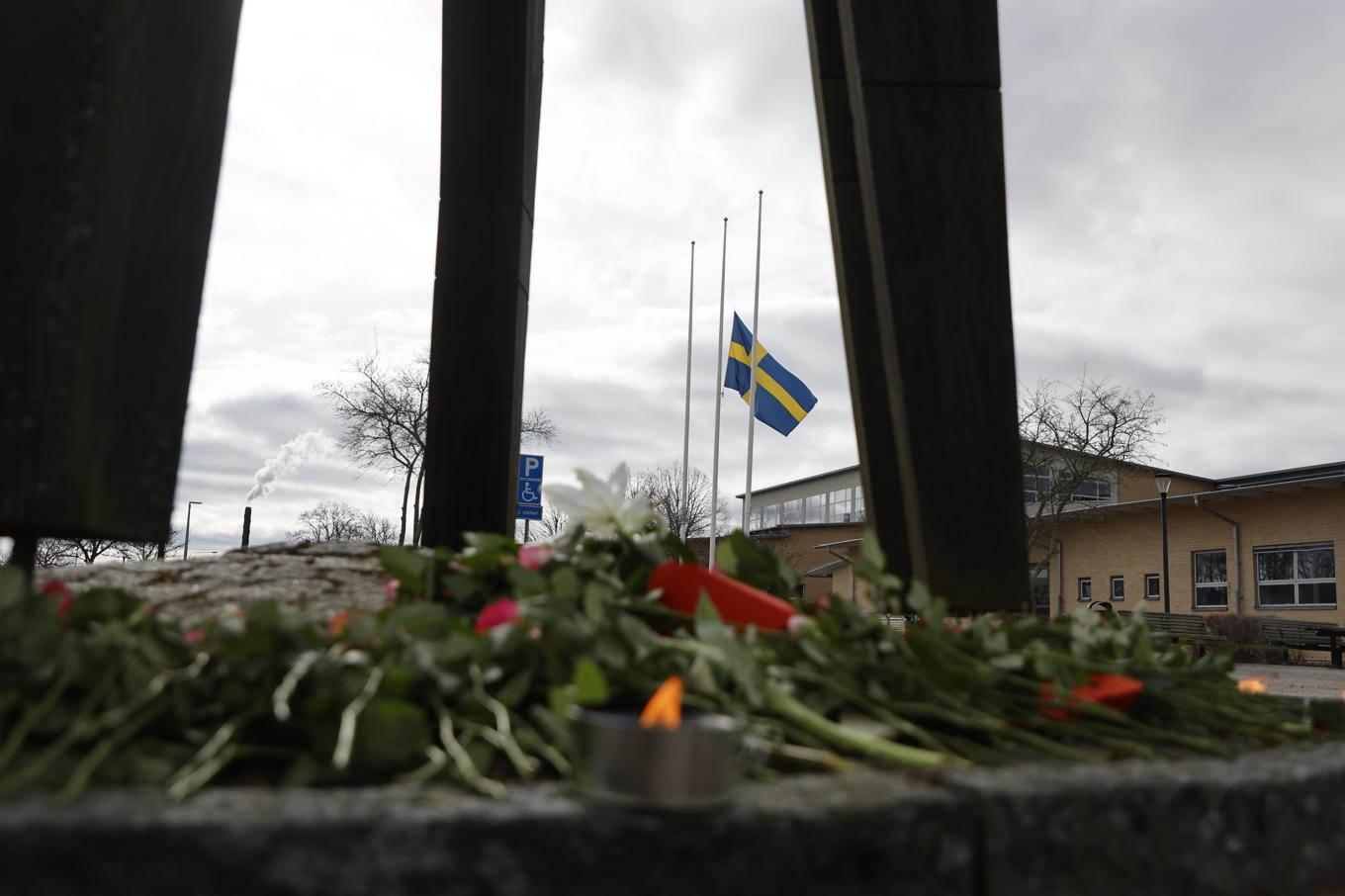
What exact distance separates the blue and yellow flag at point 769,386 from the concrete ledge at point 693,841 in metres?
20.4

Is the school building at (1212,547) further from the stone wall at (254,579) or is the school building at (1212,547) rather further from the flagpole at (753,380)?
the stone wall at (254,579)

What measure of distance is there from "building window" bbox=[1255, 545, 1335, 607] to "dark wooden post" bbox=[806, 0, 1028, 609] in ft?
90.8

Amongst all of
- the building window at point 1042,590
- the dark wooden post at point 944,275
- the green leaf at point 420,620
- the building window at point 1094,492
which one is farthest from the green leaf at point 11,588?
the building window at point 1094,492

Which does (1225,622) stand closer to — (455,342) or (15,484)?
(455,342)

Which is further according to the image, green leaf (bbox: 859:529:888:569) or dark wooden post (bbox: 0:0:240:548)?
green leaf (bbox: 859:529:888:569)

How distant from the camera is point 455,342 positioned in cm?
471

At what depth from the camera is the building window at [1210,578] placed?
29.3 m

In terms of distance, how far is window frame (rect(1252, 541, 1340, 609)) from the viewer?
2591 centimetres

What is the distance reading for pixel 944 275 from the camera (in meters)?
2.77

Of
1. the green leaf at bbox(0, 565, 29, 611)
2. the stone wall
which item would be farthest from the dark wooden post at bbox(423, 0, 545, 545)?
the green leaf at bbox(0, 565, 29, 611)

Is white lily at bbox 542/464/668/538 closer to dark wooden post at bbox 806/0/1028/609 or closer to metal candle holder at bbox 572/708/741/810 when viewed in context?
dark wooden post at bbox 806/0/1028/609

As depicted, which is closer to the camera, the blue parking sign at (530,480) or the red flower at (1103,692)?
the red flower at (1103,692)

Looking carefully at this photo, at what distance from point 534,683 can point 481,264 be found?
3.59 metres

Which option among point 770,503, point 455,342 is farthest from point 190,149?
point 770,503
